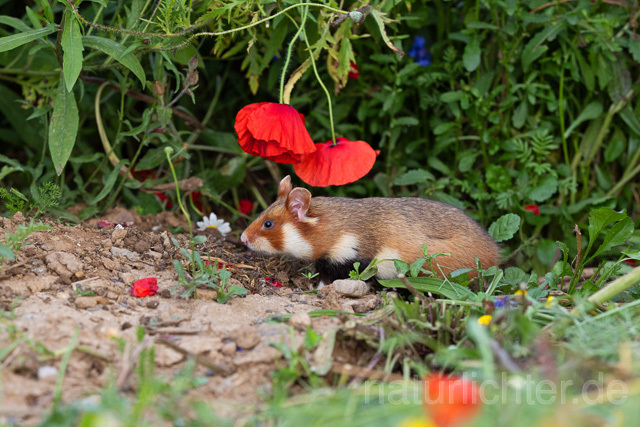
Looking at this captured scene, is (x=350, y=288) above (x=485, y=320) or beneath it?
beneath

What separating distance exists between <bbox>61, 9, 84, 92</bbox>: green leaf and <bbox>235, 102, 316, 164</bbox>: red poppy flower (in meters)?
0.99

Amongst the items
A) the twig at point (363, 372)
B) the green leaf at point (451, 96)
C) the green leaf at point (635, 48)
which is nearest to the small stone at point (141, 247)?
the twig at point (363, 372)

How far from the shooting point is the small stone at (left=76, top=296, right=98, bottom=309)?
3238mm

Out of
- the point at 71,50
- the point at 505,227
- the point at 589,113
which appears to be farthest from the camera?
the point at 589,113

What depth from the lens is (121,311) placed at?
10.7 feet

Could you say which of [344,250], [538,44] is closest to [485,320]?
[344,250]

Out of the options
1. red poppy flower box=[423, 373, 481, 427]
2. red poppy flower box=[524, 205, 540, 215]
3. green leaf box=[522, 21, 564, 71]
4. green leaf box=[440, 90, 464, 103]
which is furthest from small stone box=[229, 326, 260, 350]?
green leaf box=[522, 21, 564, 71]

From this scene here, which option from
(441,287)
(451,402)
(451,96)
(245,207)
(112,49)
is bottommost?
(245,207)

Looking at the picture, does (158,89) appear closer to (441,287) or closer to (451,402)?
(441,287)

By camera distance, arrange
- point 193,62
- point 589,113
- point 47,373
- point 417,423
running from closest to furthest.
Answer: point 417,423, point 47,373, point 193,62, point 589,113

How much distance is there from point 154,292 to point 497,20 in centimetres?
336

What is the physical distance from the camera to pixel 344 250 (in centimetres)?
464

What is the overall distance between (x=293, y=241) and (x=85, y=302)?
1751 millimetres

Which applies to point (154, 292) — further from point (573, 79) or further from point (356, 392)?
point (573, 79)
